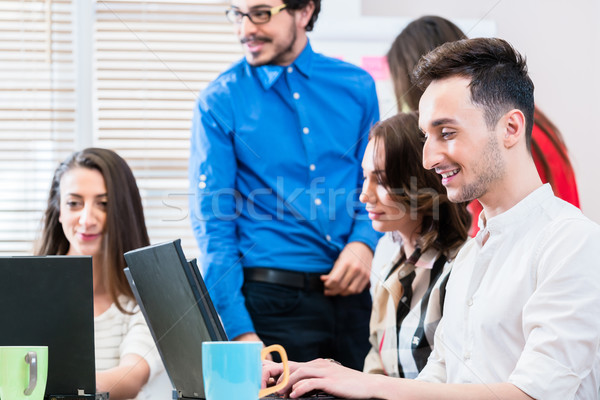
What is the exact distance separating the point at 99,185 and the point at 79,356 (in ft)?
3.23

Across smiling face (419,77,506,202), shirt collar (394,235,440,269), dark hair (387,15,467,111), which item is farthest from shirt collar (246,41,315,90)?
smiling face (419,77,506,202)

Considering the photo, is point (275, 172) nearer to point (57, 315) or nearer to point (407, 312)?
point (407, 312)

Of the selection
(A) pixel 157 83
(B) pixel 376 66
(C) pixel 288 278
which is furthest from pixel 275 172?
(A) pixel 157 83

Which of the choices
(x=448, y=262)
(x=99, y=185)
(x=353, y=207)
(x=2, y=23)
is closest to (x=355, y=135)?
(x=353, y=207)

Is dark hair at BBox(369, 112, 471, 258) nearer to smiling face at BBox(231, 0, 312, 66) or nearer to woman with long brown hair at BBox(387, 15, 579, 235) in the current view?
woman with long brown hair at BBox(387, 15, 579, 235)

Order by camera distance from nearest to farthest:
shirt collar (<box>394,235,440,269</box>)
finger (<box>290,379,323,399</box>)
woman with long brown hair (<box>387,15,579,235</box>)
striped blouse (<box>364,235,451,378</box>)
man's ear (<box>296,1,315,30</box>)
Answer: finger (<box>290,379,323,399</box>) < striped blouse (<box>364,235,451,378</box>) < shirt collar (<box>394,235,440,269</box>) < woman with long brown hair (<box>387,15,579,235</box>) < man's ear (<box>296,1,315,30</box>)

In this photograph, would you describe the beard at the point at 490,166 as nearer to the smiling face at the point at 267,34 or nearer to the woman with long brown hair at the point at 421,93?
the woman with long brown hair at the point at 421,93

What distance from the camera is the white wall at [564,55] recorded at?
2814 millimetres

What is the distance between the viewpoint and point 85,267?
0.98 metres

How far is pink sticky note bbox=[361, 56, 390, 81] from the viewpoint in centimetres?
266

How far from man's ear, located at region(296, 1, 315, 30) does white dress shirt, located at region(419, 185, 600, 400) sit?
113cm

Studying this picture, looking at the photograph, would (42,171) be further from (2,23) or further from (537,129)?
(537,129)

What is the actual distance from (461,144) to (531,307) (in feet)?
0.94

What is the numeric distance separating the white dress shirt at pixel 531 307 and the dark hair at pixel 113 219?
0.91 meters
